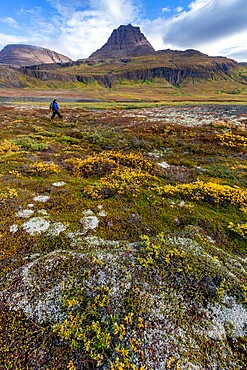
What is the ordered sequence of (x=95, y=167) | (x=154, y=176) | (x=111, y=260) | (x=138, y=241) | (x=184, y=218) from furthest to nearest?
(x=95, y=167) → (x=154, y=176) → (x=184, y=218) → (x=138, y=241) → (x=111, y=260)

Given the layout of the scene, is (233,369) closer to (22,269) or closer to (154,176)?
(22,269)

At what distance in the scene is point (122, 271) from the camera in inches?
232

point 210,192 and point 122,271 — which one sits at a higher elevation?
point 122,271

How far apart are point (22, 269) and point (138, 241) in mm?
3683

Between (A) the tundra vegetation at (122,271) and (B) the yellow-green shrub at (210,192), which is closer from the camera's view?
(A) the tundra vegetation at (122,271)

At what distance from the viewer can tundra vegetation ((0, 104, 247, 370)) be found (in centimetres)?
441

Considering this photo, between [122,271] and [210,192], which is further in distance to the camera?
[210,192]

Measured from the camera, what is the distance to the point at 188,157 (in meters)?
17.8

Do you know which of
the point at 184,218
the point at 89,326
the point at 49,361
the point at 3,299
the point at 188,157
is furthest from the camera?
the point at 188,157

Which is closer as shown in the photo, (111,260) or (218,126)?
(111,260)

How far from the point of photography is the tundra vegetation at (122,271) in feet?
14.5

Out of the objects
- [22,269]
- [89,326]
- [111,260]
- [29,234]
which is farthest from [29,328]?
[29,234]

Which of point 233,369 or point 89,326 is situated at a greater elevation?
point 89,326

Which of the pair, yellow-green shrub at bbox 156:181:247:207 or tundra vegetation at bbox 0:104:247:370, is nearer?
tundra vegetation at bbox 0:104:247:370
